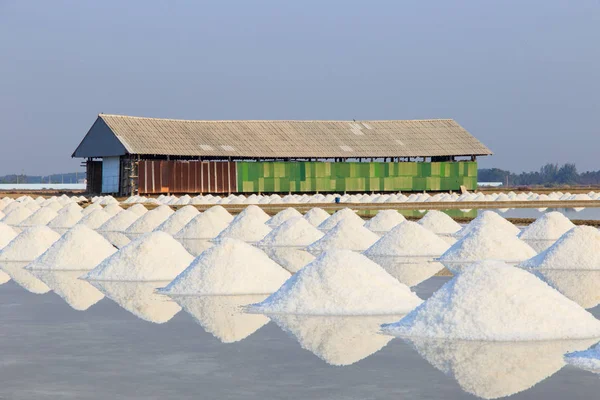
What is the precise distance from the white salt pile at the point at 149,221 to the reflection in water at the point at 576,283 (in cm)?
1238

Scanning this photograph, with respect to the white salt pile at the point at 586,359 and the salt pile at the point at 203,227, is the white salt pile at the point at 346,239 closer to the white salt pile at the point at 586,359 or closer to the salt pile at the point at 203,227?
the salt pile at the point at 203,227

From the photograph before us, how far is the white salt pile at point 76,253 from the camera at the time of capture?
15.6m

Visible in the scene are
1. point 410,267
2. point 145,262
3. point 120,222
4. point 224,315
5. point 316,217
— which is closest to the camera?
point 224,315

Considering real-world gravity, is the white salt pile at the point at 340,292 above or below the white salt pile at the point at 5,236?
above

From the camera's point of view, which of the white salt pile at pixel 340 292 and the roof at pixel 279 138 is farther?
the roof at pixel 279 138

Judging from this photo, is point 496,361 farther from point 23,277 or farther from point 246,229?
point 246,229

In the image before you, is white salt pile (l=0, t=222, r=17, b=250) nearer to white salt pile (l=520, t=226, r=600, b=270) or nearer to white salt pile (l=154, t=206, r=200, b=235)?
white salt pile (l=154, t=206, r=200, b=235)

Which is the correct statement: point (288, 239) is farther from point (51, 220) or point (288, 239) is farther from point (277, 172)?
point (277, 172)

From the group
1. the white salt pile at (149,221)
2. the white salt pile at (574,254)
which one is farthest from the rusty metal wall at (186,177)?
the white salt pile at (574,254)

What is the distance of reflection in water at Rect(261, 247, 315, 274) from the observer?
51.7ft

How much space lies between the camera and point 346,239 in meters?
19.4

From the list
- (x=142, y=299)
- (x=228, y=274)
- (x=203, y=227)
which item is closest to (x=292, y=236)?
(x=203, y=227)

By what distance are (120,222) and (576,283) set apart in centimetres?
1519

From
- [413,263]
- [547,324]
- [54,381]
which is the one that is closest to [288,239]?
[413,263]
